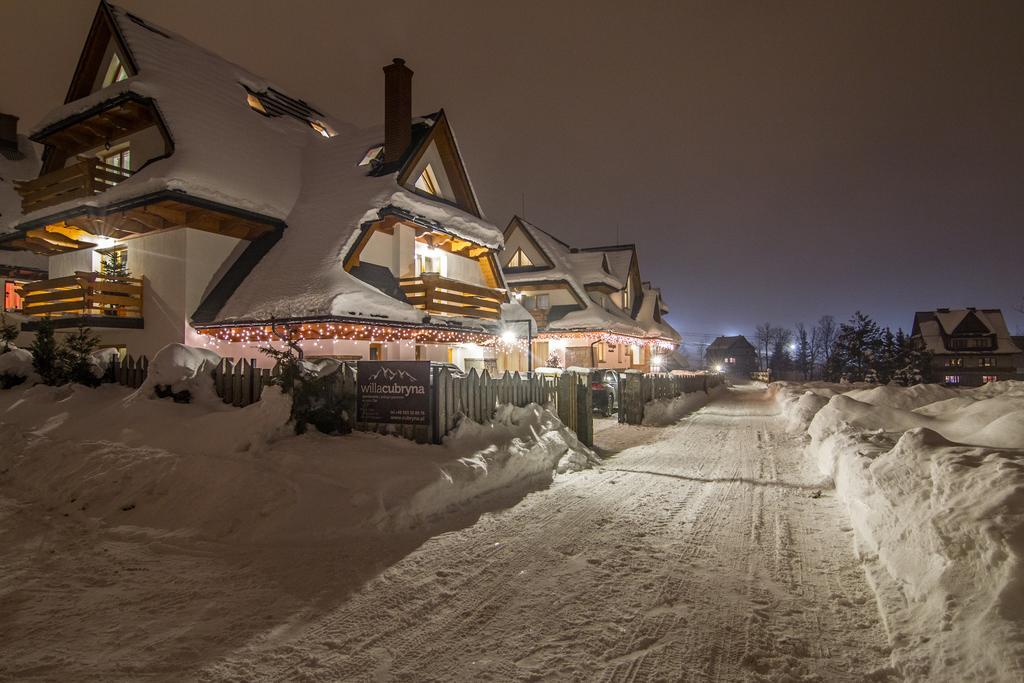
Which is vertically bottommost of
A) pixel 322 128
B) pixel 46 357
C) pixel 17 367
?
pixel 17 367

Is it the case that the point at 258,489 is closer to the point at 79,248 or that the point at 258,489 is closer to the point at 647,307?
the point at 79,248

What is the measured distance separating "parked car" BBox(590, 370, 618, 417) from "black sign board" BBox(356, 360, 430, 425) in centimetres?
1214

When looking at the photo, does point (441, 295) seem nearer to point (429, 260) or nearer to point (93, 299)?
point (429, 260)

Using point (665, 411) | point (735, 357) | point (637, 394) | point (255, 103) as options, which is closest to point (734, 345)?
point (735, 357)

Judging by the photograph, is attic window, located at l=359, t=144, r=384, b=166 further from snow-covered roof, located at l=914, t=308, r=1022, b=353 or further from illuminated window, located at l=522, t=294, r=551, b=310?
snow-covered roof, located at l=914, t=308, r=1022, b=353

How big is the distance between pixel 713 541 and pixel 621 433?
9395 millimetres

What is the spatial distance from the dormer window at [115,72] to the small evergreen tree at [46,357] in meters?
11.3

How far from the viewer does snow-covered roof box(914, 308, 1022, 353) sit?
5928cm

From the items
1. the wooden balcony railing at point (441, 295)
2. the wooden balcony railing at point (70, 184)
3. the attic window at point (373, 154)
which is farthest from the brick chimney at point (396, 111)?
the wooden balcony railing at point (70, 184)

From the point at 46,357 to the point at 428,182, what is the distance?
13.3 metres

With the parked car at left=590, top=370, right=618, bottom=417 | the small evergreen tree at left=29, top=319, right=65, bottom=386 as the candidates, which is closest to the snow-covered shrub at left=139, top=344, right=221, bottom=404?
the small evergreen tree at left=29, top=319, right=65, bottom=386

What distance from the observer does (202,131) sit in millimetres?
16656

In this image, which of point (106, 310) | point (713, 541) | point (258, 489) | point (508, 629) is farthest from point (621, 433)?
point (106, 310)

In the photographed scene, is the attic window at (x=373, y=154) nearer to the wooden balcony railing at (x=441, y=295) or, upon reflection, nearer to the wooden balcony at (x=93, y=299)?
the wooden balcony railing at (x=441, y=295)
